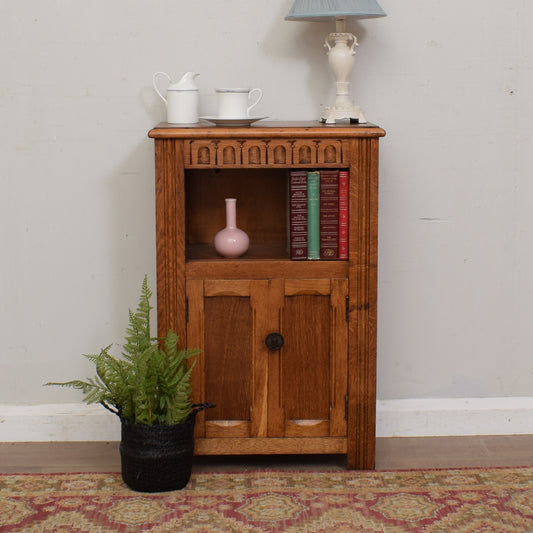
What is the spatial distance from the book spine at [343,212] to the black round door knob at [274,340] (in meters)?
0.32

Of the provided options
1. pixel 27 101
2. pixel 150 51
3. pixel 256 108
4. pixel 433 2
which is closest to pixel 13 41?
pixel 27 101

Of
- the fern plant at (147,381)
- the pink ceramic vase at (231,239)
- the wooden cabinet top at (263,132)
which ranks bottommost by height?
the fern plant at (147,381)

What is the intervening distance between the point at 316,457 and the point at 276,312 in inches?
22.6

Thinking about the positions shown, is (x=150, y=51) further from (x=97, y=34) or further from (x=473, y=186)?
(x=473, y=186)

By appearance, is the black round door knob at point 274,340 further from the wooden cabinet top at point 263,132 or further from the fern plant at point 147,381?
the wooden cabinet top at point 263,132

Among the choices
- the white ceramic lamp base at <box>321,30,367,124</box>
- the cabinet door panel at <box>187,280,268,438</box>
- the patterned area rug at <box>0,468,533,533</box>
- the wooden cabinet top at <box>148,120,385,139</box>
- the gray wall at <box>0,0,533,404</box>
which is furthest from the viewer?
the gray wall at <box>0,0,533,404</box>

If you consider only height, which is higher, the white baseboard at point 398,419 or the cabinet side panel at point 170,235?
the cabinet side panel at point 170,235

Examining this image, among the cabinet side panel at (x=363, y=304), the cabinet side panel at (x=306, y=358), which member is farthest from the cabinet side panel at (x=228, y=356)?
the cabinet side panel at (x=363, y=304)

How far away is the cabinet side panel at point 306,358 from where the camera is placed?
2.76 m

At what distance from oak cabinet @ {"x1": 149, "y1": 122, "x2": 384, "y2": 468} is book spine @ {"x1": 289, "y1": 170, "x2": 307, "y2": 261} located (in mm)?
34

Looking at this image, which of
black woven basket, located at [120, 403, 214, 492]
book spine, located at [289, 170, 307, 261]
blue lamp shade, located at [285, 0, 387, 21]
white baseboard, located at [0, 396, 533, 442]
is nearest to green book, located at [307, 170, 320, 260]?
book spine, located at [289, 170, 307, 261]

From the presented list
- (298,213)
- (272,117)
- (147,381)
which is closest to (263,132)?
(298,213)

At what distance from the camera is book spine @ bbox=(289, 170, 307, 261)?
8.89ft

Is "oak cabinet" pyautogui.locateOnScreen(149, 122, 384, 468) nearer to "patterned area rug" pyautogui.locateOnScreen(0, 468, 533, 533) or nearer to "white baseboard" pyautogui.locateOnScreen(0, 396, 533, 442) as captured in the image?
"patterned area rug" pyautogui.locateOnScreen(0, 468, 533, 533)
